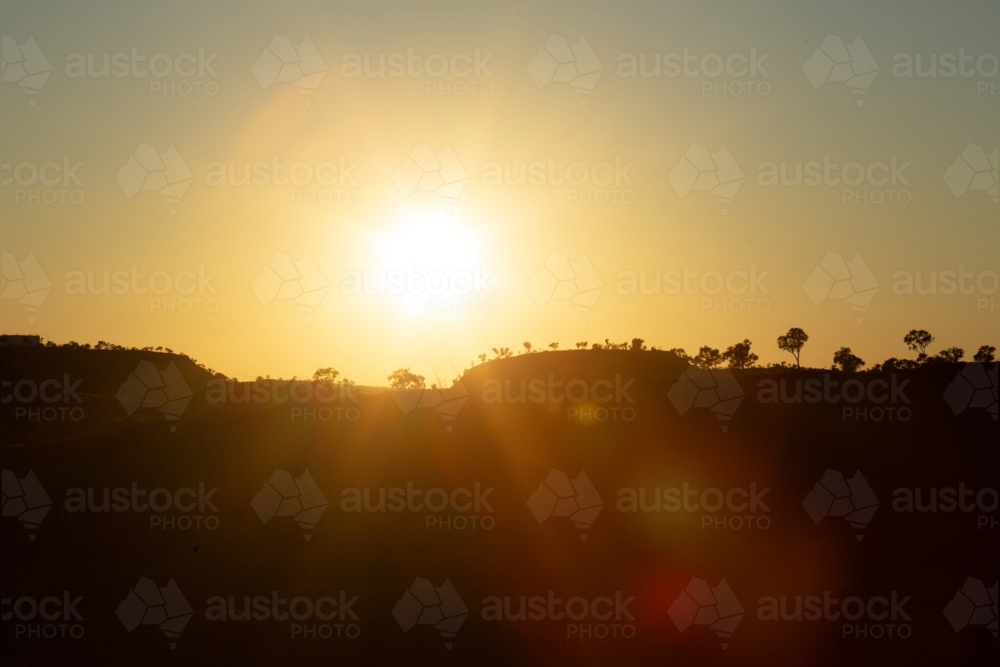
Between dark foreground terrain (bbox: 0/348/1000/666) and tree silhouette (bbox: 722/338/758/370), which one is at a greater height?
tree silhouette (bbox: 722/338/758/370)

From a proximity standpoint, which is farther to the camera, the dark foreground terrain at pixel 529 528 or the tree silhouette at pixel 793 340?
the tree silhouette at pixel 793 340

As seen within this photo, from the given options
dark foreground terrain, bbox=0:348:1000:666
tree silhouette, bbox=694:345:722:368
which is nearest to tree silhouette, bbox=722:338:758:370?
tree silhouette, bbox=694:345:722:368

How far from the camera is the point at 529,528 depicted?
72.8ft

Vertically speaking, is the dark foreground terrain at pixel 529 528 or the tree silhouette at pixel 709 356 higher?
the tree silhouette at pixel 709 356

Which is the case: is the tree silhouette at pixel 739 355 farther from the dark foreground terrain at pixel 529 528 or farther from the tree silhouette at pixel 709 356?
the dark foreground terrain at pixel 529 528

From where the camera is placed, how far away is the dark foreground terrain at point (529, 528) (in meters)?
→ 18.0

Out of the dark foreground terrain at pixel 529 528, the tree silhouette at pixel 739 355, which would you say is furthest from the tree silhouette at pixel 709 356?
the dark foreground terrain at pixel 529 528

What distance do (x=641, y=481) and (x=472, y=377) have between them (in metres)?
22.5

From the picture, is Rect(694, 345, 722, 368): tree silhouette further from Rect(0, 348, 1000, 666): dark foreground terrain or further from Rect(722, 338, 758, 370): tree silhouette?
Rect(0, 348, 1000, 666): dark foreground terrain

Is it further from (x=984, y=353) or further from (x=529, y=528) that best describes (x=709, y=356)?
(x=529, y=528)

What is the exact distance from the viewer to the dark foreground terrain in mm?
18047

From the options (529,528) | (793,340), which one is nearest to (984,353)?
(793,340)

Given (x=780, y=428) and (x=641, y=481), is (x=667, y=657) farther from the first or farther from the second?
(x=780, y=428)

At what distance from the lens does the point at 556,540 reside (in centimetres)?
2175
